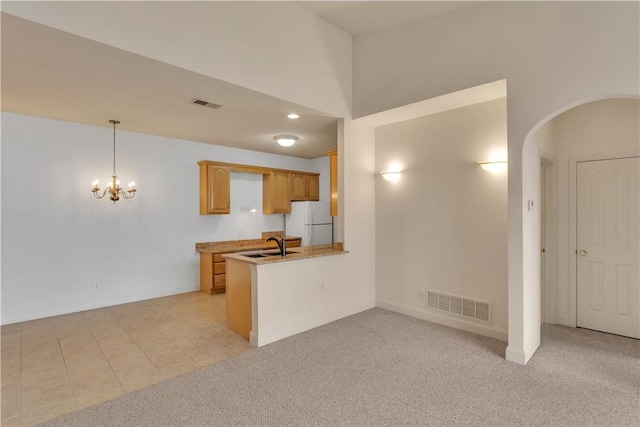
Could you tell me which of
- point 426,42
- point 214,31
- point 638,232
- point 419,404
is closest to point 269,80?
point 214,31

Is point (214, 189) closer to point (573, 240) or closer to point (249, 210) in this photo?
point (249, 210)

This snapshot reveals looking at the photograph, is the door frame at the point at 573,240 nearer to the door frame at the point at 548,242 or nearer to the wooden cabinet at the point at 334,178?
the door frame at the point at 548,242

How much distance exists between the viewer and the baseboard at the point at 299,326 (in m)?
3.59

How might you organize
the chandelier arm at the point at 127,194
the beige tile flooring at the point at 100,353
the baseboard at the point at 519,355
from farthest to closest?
the chandelier arm at the point at 127,194
the baseboard at the point at 519,355
the beige tile flooring at the point at 100,353

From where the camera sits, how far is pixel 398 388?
8.75ft

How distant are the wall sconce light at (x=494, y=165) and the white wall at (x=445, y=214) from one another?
48mm

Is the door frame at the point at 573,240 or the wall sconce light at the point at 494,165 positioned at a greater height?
the wall sconce light at the point at 494,165

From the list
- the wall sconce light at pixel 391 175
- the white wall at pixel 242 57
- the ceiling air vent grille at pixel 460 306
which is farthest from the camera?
the wall sconce light at pixel 391 175

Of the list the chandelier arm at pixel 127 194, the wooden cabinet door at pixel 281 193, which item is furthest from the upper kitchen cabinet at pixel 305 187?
the chandelier arm at pixel 127 194

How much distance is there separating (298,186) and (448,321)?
434 cm

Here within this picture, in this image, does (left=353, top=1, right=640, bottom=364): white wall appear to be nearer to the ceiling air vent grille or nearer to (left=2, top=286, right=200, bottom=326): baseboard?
the ceiling air vent grille

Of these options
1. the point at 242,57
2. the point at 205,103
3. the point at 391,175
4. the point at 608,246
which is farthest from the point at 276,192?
the point at 608,246

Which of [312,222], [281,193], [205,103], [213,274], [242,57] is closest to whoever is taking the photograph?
[242,57]

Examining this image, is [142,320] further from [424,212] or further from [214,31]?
[424,212]
